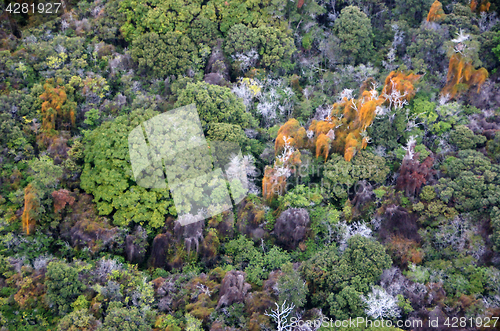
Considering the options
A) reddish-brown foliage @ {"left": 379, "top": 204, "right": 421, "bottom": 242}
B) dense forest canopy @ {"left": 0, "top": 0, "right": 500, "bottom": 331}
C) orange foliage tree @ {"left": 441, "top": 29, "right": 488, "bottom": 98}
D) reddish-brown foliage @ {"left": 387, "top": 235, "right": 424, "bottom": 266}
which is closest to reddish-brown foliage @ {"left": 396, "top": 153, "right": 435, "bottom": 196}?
dense forest canopy @ {"left": 0, "top": 0, "right": 500, "bottom": 331}

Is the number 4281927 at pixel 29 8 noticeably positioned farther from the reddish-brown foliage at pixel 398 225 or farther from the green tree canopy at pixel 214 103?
the reddish-brown foliage at pixel 398 225

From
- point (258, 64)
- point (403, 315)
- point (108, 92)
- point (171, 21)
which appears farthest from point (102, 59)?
point (403, 315)

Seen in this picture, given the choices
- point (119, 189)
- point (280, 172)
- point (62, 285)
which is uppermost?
point (119, 189)

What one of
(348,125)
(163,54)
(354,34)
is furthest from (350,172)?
(163,54)

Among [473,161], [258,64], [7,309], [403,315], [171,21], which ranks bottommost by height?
[403,315]

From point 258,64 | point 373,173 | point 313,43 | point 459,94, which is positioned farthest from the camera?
point 313,43

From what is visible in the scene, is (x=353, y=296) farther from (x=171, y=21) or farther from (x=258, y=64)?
(x=171, y=21)

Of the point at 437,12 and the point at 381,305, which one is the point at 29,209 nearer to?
the point at 381,305

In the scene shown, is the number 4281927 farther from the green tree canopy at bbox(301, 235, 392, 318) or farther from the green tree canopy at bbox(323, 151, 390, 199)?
the green tree canopy at bbox(301, 235, 392, 318)
